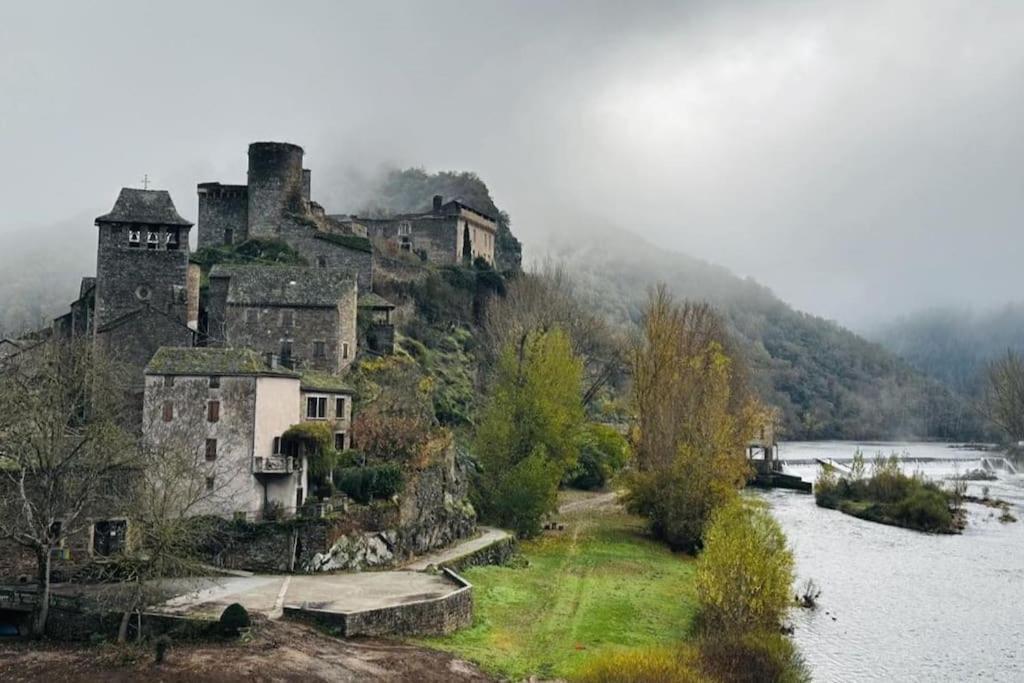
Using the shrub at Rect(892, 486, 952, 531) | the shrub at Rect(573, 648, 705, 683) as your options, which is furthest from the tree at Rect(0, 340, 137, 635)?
the shrub at Rect(892, 486, 952, 531)

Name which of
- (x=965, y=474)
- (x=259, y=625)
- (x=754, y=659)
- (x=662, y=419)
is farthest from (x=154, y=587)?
(x=965, y=474)

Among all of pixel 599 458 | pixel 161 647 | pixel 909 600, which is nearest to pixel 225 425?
pixel 161 647

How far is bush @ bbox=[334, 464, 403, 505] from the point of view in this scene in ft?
127

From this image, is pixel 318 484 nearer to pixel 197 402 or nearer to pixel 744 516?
pixel 197 402

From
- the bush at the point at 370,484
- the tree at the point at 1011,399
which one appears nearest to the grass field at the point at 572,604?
the bush at the point at 370,484

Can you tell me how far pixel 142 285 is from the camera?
169 ft

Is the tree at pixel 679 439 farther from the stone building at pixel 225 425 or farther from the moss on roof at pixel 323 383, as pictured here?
the stone building at pixel 225 425

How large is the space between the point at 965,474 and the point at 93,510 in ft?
286

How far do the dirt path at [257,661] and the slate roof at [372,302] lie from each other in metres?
31.5

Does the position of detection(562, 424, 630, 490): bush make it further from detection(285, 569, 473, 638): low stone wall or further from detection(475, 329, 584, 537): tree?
detection(285, 569, 473, 638): low stone wall

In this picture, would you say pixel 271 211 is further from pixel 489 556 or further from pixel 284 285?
pixel 489 556

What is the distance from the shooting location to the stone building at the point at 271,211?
63.8 metres

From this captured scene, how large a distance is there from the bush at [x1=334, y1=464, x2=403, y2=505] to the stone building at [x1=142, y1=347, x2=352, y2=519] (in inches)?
75.3

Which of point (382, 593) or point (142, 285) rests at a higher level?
point (142, 285)
